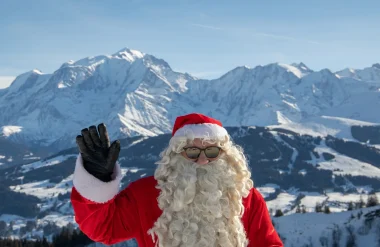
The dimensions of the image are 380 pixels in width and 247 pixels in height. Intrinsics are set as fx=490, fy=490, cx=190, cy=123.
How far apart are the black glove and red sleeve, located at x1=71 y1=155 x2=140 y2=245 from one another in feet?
0.23

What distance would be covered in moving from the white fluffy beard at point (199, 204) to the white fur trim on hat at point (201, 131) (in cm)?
25

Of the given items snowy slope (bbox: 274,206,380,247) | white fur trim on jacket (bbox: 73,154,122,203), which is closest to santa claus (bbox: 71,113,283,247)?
Result: white fur trim on jacket (bbox: 73,154,122,203)

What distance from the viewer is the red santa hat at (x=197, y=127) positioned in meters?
4.97

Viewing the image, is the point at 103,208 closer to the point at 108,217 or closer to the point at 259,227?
the point at 108,217

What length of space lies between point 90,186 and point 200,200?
3.61ft

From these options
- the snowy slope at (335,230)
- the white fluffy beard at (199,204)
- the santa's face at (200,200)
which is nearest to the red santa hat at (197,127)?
the santa's face at (200,200)

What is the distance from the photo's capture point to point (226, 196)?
4.97 meters

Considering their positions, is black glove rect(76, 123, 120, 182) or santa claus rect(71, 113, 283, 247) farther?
santa claus rect(71, 113, 283, 247)

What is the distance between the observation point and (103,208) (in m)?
4.66

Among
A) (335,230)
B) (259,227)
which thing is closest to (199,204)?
(259,227)

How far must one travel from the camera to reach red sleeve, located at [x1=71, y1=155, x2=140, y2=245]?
14.9ft

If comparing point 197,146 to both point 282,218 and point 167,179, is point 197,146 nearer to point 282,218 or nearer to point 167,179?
point 167,179

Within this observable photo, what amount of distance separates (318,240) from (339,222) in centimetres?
680

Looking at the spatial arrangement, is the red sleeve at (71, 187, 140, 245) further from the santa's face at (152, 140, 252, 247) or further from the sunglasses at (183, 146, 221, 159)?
the sunglasses at (183, 146, 221, 159)
